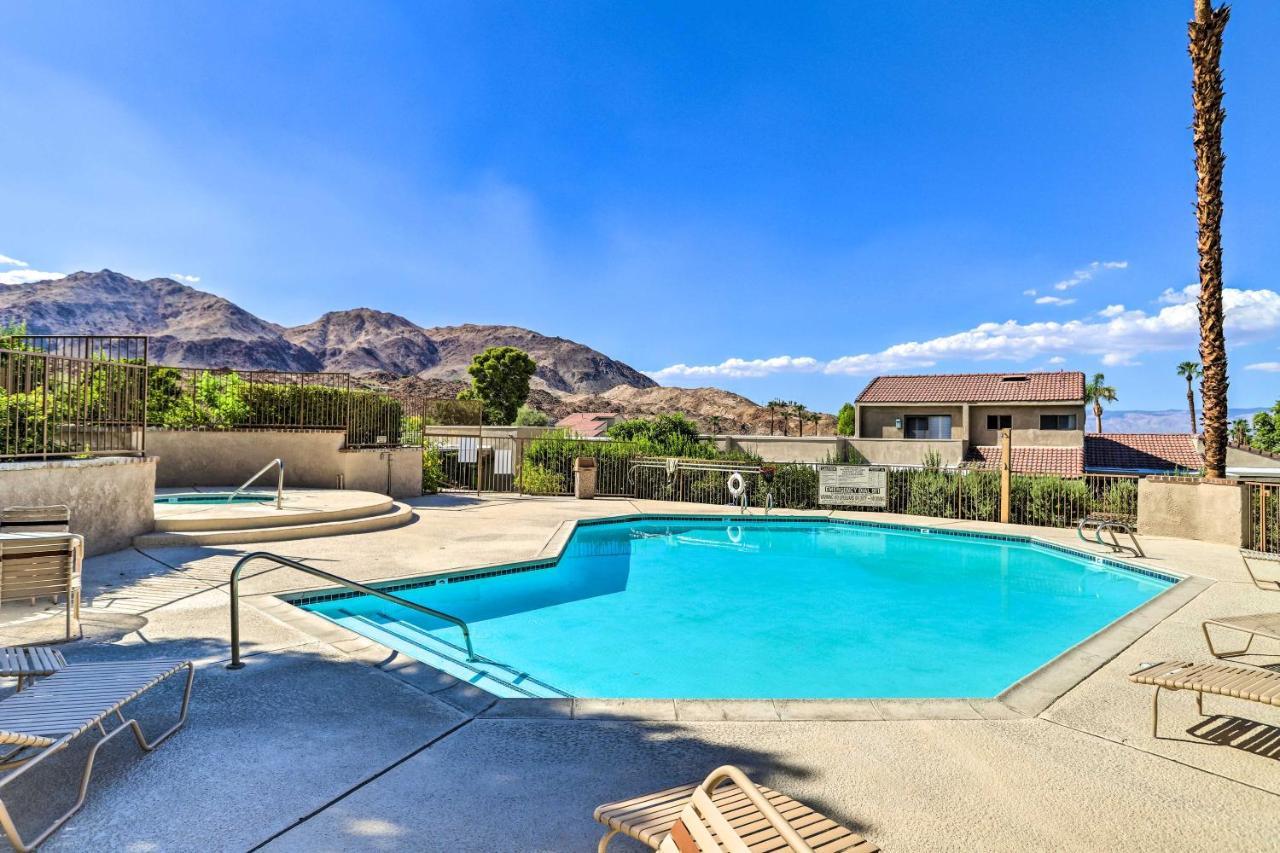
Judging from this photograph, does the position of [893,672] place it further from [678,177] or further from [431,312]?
[431,312]

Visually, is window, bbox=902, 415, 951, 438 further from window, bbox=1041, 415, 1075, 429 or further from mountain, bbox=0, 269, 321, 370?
mountain, bbox=0, 269, 321, 370

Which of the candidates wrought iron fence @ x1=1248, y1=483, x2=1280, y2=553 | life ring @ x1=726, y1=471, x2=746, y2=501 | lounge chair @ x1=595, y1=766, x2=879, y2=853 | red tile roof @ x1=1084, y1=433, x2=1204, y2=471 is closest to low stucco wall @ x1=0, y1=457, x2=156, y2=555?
lounge chair @ x1=595, y1=766, x2=879, y2=853

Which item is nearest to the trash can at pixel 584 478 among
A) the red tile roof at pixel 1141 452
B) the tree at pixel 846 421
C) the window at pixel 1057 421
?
the window at pixel 1057 421

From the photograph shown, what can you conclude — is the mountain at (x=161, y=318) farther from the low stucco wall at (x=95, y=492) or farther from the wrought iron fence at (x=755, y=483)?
the low stucco wall at (x=95, y=492)

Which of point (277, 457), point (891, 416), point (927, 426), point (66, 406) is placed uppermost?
point (891, 416)

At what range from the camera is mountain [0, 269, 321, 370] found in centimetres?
11269

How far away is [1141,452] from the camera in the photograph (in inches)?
1281

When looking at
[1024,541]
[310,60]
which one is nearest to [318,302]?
[310,60]

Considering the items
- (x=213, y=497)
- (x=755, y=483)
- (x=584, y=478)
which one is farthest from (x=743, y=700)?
(x=584, y=478)

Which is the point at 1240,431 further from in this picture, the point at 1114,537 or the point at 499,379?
the point at 499,379

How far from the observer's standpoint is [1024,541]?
1145 centimetres

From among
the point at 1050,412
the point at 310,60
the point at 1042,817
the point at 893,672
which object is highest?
the point at 310,60

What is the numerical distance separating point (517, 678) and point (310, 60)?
821 inches

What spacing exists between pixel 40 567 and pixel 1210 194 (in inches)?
664
